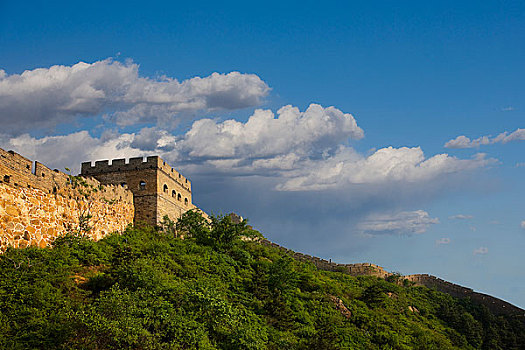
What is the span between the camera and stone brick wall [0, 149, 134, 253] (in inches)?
678

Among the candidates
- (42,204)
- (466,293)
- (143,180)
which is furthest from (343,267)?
(42,204)

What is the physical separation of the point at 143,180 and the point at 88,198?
224 inches

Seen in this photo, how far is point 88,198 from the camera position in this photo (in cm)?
2280

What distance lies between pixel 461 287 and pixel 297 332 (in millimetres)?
25716

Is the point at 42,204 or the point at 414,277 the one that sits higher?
the point at 42,204

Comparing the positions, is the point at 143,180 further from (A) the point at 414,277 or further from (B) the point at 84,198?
(A) the point at 414,277

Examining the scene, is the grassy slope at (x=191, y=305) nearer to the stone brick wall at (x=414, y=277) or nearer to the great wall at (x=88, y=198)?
the great wall at (x=88, y=198)

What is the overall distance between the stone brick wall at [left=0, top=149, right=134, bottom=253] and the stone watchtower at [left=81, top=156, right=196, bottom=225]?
122 inches

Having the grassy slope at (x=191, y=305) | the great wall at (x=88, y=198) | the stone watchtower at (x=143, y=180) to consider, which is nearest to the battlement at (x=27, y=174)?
the great wall at (x=88, y=198)

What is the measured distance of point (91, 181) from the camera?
2342cm

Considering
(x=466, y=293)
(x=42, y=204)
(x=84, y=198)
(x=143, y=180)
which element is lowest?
(x=466, y=293)

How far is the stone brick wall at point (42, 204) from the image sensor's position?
56.5 ft

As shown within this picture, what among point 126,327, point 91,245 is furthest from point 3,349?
point 91,245

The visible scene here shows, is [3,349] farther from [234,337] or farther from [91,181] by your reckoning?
[91,181]
